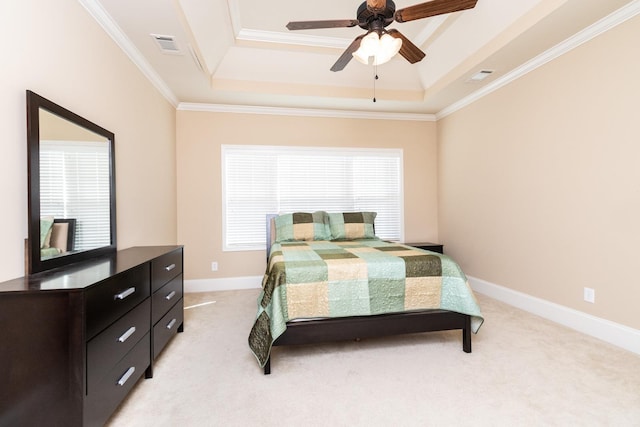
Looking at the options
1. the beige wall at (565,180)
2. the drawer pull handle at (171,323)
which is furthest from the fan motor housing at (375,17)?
the drawer pull handle at (171,323)

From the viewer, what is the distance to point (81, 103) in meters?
1.99

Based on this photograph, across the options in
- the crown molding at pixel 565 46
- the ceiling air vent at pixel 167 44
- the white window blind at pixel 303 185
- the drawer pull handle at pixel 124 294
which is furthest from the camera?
the white window blind at pixel 303 185

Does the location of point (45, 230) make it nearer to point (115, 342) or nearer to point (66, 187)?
point (66, 187)

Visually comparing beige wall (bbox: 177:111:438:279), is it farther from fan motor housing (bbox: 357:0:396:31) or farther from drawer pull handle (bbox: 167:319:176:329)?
fan motor housing (bbox: 357:0:396:31)

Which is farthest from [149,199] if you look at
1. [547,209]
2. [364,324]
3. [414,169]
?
[547,209]

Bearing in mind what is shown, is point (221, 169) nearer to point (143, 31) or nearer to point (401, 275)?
point (143, 31)

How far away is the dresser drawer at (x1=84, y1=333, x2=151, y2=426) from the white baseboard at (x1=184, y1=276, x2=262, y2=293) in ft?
6.99

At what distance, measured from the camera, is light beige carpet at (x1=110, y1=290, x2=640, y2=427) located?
159cm

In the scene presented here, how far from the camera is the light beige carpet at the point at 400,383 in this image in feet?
5.22

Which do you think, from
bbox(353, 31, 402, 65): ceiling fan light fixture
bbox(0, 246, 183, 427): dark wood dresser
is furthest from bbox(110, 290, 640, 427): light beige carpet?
bbox(353, 31, 402, 65): ceiling fan light fixture

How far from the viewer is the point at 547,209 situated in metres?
2.91

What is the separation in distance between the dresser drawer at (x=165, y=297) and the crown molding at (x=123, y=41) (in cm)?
198

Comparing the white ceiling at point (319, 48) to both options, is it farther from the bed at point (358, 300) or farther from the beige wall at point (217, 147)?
the bed at point (358, 300)

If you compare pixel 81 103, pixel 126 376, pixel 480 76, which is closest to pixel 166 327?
pixel 126 376
